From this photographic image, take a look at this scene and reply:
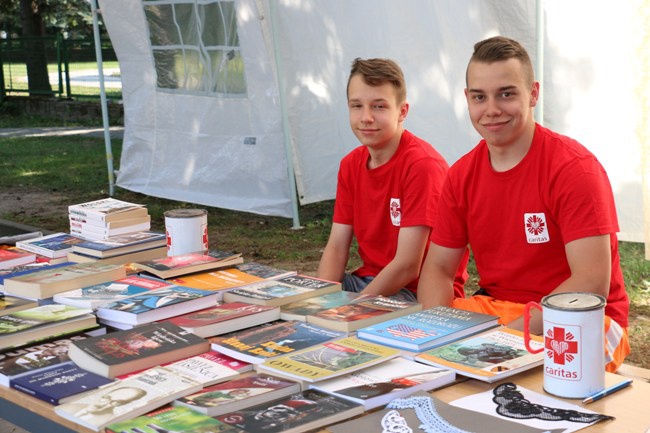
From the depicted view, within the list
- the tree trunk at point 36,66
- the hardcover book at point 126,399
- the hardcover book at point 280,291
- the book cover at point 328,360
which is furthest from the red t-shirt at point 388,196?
the tree trunk at point 36,66

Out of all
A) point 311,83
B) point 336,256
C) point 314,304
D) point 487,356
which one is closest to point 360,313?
point 314,304

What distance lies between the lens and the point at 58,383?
195 centimetres

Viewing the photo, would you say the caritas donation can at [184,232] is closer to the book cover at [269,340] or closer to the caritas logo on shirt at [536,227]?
the book cover at [269,340]

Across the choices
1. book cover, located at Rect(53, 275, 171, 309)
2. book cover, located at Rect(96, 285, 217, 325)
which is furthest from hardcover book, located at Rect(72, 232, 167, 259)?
book cover, located at Rect(96, 285, 217, 325)

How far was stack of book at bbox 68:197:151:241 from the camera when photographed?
3342 mm

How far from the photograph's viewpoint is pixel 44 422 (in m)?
1.87

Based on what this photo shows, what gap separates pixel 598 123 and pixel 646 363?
173cm

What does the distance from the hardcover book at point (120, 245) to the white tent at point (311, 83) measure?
2203mm

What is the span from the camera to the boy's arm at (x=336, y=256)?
3660 mm

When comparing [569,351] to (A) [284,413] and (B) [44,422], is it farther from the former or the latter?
(B) [44,422]

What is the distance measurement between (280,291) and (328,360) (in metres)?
0.62

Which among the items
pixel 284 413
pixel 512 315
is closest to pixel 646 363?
pixel 512 315

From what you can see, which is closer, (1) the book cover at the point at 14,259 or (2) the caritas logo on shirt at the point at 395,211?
(1) the book cover at the point at 14,259

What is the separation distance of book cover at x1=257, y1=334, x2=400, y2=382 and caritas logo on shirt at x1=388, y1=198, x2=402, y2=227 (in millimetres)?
1366
